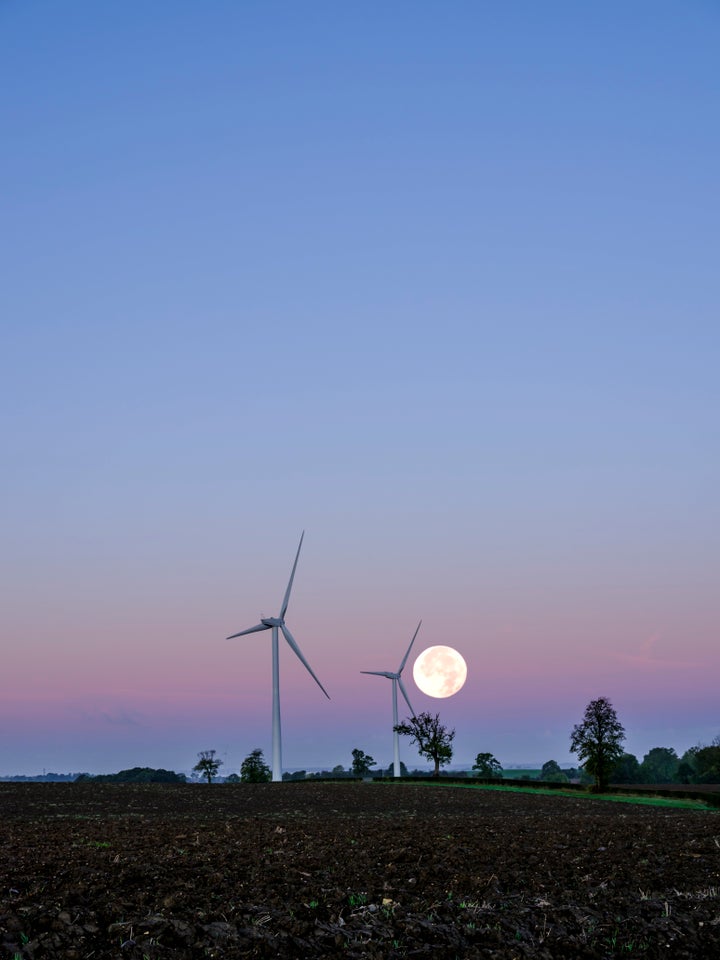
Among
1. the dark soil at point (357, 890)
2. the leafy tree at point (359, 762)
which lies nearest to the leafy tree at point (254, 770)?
the leafy tree at point (359, 762)

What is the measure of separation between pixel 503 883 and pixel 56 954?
11.7m

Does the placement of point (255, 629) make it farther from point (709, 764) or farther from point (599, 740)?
point (709, 764)

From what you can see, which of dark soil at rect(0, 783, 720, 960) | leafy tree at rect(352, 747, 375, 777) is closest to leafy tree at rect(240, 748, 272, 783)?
leafy tree at rect(352, 747, 375, 777)

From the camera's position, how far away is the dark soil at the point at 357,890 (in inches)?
607

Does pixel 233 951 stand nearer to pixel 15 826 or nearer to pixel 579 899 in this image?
pixel 579 899

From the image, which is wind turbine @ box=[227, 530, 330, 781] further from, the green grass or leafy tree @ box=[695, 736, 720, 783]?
leafy tree @ box=[695, 736, 720, 783]

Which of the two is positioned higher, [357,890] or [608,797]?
[357,890]

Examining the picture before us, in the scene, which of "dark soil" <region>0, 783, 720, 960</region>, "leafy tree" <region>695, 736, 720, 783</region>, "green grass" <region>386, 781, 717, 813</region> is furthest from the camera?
"leafy tree" <region>695, 736, 720, 783</region>

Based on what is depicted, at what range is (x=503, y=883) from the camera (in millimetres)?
21625

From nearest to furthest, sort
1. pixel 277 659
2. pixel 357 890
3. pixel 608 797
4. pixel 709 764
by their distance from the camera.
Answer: pixel 357 890
pixel 608 797
pixel 277 659
pixel 709 764

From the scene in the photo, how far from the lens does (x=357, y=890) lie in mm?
19922

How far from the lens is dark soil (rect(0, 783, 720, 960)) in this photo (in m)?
15.4

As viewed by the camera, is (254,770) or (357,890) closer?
(357,890)

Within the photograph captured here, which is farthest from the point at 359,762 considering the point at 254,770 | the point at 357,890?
the point at 357,890
